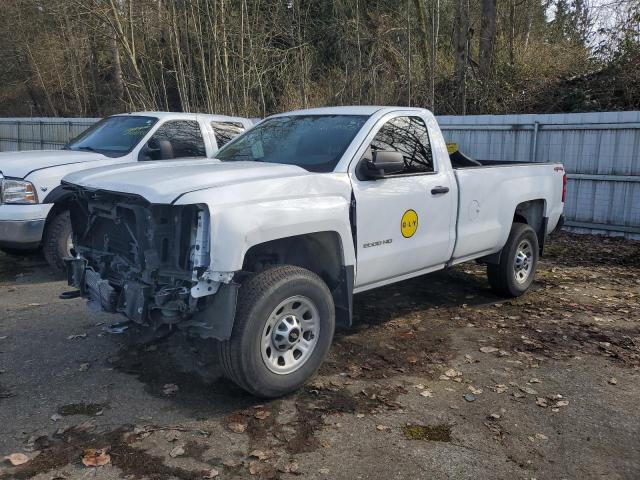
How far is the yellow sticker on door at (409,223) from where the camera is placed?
511 centimetres

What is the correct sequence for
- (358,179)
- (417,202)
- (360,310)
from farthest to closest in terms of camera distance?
(360,310) → (417,202) → (358,179)

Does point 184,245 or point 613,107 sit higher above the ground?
point 613,107

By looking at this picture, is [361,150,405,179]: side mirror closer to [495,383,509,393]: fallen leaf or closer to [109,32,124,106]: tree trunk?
[495,383,509,393]: fallen leaf

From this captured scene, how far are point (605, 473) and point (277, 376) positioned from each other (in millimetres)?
2081

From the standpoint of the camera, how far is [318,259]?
4.71m

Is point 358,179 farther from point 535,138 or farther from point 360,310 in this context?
point 535,138

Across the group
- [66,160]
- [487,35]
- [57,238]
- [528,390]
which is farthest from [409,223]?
[487,35]

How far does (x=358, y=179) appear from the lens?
4.75 metres

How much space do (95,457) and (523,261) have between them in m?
5.03

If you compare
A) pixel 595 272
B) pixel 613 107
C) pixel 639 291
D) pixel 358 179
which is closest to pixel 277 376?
pixel 358 179

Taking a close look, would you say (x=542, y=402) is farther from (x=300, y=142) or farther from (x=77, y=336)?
(x=77, y=336)

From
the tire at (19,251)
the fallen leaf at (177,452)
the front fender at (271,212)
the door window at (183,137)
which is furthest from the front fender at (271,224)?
the tire at (19,251)

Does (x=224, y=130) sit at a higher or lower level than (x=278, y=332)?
→ higher

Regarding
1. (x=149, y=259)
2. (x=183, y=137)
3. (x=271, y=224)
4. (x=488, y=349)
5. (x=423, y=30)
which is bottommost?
(x=488, y=349)
